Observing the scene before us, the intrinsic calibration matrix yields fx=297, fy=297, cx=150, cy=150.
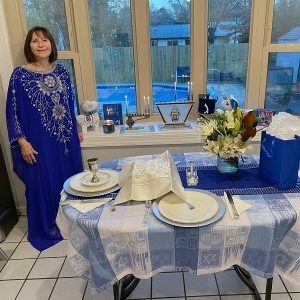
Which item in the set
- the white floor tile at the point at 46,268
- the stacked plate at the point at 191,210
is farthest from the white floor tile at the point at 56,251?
the stacked plate at the point at 191,210

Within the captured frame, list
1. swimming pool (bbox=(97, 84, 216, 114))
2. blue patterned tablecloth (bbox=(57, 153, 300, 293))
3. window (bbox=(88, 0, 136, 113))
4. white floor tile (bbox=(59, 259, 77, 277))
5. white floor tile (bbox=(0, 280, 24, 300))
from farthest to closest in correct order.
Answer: swimming pool (bbox=(97, 84, 216, 114)) → window (bbox=(88, 0, 136, 113)) → white floor tile (bbox=(59, 259, 77, 277)) → white floor tile (bbox=(0, 280, 24, 300)) → blue patterned tablecloth (bbox=(57, 153, 300, 293))

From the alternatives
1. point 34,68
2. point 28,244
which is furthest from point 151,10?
point 28,244

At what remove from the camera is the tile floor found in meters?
1.73

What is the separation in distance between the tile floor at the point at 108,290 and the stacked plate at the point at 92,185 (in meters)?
0.77

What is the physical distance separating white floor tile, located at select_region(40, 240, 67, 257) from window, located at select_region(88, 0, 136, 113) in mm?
1257

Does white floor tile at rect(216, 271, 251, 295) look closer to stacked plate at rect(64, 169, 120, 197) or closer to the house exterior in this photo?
stacked plate at rect(64, 169, 120, 197)

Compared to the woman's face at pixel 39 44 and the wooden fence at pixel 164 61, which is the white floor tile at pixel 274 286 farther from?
the woman's face at pixel 39 44

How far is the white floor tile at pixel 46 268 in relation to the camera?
194 centimetres

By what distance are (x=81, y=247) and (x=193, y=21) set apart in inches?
79.8

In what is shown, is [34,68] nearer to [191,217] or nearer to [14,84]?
[14,84]

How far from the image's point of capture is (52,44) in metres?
2.13

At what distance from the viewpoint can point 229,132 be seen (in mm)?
1359

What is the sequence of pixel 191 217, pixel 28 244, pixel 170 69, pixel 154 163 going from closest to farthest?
pixel 191 217 → pixel 154 163 → pixel 28 244 → pixel 170 69

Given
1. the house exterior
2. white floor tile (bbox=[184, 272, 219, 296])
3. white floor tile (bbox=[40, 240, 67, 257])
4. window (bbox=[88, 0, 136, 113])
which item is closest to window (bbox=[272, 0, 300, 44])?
the house exterior
